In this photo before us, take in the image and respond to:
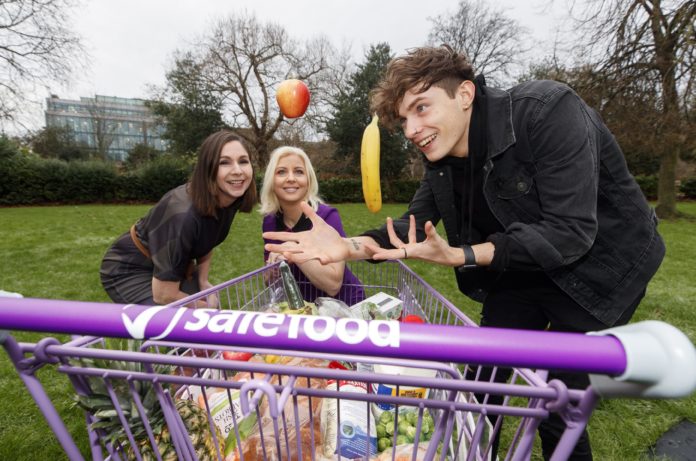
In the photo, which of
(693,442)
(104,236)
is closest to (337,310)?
(693,442)

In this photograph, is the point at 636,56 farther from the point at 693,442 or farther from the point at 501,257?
the point at 501,257

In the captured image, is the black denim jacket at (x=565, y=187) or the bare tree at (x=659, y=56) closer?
the black denim jacket at (x=565, y=187)

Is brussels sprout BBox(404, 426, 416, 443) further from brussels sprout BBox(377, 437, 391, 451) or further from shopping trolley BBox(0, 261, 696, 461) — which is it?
shopping trolley BBox(0, 261, 696, 461)

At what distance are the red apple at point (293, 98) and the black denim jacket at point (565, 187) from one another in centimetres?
324

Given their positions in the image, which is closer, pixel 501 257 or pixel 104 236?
pixel 501 257

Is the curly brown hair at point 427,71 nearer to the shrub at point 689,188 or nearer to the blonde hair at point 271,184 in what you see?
the blonde hair at point 271,184

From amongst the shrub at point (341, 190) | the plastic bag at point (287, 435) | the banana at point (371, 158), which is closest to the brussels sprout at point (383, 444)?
the plastic bag at point (287, 435)

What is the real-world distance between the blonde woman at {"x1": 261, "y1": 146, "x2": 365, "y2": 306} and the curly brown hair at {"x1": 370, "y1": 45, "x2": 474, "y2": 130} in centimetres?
120

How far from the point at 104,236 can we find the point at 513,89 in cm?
1091

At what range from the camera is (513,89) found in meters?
1.73

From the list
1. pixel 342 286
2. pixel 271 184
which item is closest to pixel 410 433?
pixel 342 286

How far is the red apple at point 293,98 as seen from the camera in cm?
455

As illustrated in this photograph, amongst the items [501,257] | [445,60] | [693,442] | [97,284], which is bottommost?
[693,442]

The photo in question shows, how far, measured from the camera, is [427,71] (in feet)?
5.36
